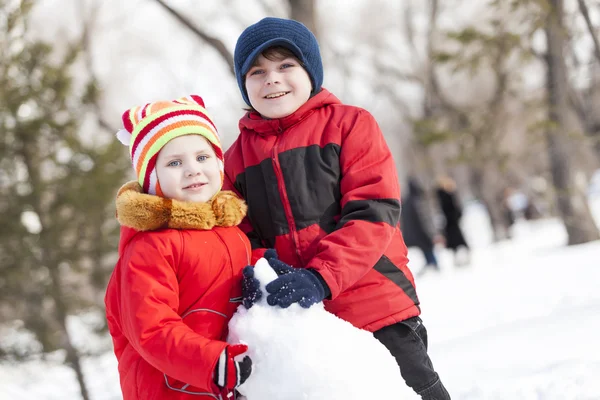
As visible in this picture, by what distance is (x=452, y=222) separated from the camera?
476 inches

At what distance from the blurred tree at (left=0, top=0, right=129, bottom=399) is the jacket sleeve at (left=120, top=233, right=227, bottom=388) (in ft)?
23.3

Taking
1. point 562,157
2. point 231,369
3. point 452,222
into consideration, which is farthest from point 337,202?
point 452,222

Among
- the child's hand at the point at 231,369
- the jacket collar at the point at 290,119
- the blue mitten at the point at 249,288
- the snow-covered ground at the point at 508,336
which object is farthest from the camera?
the snow-covered ground at the point at 508,336

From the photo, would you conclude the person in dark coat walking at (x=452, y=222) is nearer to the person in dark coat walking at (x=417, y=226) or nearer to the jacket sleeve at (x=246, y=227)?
the person in dark coat walking at (x=417, y=226)

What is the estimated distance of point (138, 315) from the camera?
6.50 ft

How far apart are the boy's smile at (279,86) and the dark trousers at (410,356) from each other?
0.95 metres

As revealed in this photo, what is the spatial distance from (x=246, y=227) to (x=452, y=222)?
10.1 meters

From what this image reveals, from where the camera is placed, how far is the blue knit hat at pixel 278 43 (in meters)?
2.39

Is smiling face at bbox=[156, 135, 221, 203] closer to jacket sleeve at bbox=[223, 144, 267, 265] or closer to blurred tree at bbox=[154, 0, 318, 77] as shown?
jacket sleeve at bbox=[223, 144, 267, 265]

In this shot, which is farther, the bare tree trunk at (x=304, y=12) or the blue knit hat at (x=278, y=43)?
the bare tree trunk at (x=304, y=12)

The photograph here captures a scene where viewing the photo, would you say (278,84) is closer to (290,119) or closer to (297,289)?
(290,119)

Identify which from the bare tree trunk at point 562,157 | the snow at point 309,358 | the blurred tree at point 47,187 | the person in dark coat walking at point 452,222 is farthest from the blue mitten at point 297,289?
the person in dark coat walking at point 452,222

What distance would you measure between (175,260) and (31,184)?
288 inches

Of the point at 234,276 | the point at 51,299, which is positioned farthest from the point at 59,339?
the point at 234,276
